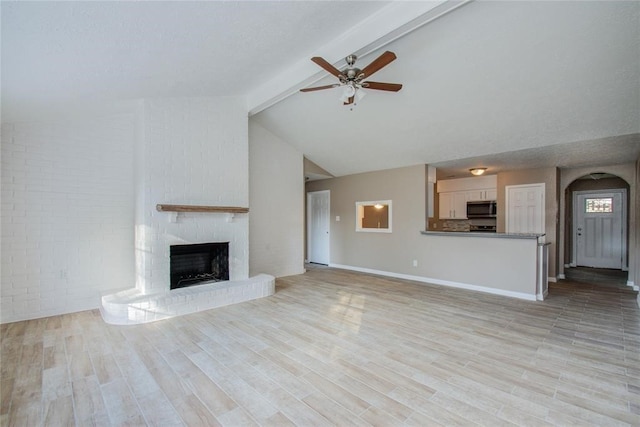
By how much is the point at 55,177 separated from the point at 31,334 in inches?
74.8

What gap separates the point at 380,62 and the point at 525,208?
18.1 feet

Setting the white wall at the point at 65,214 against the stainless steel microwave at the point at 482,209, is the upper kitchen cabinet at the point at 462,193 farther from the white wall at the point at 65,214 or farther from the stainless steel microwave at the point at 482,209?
the white wall at the point at 65,214

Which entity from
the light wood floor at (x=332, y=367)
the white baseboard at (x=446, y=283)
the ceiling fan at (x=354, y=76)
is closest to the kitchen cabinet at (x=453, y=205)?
the white baseboard at (x=446, y=283)

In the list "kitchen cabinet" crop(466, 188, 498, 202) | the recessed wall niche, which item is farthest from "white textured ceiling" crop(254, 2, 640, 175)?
"kitchen cabinet" crop(466, 188, 498, 202)

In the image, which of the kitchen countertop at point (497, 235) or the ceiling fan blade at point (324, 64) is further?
the kitchen countertop at point (497, 235)

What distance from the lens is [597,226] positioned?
736cm

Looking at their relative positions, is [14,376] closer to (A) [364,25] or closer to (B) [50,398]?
(B) [50,398]

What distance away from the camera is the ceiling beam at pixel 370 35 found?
97.0 inches

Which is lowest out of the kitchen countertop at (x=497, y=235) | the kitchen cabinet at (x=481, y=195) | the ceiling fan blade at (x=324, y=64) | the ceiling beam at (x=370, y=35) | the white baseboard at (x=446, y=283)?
the white baseboard at (x=446, y=283)

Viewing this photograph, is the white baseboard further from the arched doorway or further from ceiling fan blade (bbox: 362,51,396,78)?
ceiling fan blade (bbox: 362,51,396,78)

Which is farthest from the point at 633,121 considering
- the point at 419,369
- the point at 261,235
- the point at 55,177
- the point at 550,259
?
the point at 55,177

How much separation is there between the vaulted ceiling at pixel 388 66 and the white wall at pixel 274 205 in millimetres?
1241

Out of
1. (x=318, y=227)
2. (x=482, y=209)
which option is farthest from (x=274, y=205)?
(x=482, y=209)

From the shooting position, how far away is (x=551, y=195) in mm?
5895
